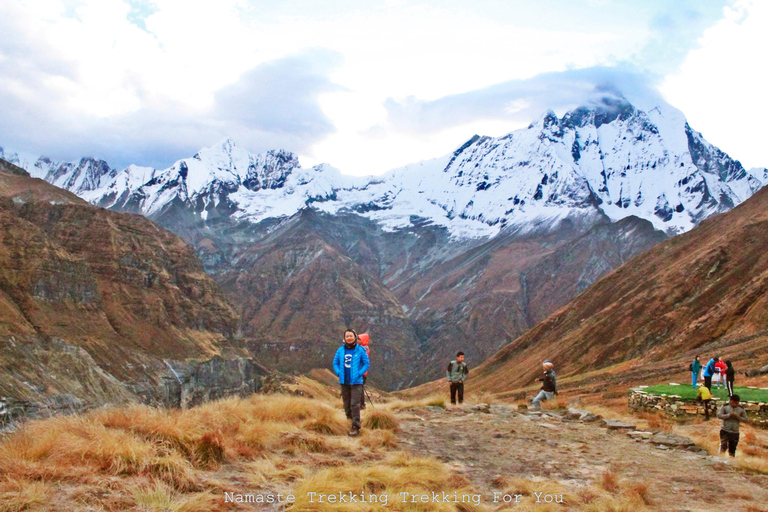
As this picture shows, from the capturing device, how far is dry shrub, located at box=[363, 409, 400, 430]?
11.9 meters

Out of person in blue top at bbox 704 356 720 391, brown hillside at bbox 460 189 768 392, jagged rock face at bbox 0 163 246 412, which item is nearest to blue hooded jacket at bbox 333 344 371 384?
person in blue top at bbox 704 356 720 391

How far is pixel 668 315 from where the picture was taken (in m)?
66.6

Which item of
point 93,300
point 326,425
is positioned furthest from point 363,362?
point 93,300

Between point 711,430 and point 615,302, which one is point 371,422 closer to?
point 711,430

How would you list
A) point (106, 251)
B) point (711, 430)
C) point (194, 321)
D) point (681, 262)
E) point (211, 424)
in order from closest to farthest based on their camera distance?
point (211, 424), point (711, 430), point (681, 262), point (106, 251), point (194, 321)

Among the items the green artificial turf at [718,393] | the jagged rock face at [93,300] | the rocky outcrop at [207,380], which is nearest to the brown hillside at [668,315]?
the green artificial turf at [718,393]

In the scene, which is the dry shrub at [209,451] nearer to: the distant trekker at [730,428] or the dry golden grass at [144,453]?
the dry golden grass at [144,453]

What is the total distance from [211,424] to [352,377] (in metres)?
3.03

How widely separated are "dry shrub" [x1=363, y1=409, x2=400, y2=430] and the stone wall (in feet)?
34.8

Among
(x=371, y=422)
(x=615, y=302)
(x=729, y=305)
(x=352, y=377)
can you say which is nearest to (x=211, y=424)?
(x=352, y=377)

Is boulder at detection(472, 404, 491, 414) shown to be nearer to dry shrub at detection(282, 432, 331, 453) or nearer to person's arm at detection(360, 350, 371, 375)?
person's arm at detection(360, 350, 371, 375)

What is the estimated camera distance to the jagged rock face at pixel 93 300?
6575 centimetres

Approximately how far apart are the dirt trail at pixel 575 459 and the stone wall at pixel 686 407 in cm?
500

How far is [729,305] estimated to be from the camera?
55469 millimetres
